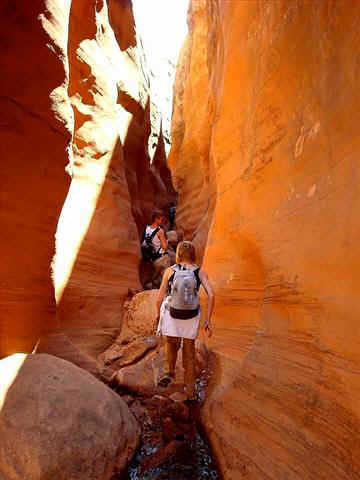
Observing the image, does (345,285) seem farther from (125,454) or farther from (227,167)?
(227,167)

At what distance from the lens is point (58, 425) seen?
2.19 meters

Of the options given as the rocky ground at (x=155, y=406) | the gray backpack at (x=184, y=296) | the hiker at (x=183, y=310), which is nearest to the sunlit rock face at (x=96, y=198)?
the rocky ground at (x=155, y=406)

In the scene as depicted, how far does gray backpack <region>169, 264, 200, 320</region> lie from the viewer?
8.93 feet

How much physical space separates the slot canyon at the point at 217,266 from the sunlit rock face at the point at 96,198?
34mm

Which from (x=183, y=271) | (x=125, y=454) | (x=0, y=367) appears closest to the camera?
(x=125, y=454)

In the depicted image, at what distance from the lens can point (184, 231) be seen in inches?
432

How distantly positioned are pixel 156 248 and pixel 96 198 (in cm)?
190

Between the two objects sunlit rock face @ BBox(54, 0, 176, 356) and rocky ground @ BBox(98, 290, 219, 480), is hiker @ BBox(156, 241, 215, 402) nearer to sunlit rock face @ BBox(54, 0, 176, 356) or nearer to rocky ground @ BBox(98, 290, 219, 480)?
rocky ground @ BBox(98, 290, 219, 480)

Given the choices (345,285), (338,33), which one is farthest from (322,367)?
(338,33)

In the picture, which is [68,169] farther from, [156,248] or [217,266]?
[156,248]

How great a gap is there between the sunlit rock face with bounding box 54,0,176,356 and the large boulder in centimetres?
172

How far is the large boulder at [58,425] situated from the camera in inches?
78.7

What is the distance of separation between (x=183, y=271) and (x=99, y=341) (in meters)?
2.42

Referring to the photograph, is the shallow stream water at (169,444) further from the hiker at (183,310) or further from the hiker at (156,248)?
the hiker at (156,248)
